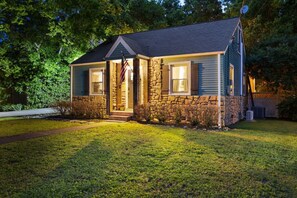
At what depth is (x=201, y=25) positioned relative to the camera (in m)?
11.8

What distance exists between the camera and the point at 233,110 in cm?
1068

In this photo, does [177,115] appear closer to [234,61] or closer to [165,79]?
[165,79]

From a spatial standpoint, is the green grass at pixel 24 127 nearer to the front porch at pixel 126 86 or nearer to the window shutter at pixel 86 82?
the front porch at pixel 126 86

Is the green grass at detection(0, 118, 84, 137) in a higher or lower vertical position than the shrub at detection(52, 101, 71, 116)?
lower

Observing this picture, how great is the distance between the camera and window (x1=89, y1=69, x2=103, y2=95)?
39.4 ft

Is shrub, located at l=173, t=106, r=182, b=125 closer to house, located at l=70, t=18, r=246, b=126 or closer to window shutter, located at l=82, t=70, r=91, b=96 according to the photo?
house, located at l=70, t=18, r=246, b=126

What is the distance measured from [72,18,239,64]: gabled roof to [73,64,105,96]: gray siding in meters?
0.43

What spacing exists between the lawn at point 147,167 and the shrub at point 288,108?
22.0 feet

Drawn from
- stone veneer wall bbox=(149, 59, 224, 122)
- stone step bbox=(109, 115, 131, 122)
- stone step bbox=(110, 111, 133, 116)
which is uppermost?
stone veneer wall bbox=(149, 59, 224, 122)

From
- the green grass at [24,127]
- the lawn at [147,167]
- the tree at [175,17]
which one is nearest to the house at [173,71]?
the green grass at [24,127]

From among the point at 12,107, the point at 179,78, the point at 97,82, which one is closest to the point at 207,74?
the point at 179,78

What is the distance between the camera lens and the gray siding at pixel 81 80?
12289 mm

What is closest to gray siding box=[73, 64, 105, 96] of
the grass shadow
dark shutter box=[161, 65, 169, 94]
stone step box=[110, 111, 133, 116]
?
stone step box=[110, 111, 133, 116]

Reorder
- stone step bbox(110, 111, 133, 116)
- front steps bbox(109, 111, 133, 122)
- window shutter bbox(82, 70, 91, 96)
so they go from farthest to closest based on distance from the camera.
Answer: window shutter bbox(82, 70, 91, 96), stone step bbox(110, 111, 133, 116), front steps bbox(109, 111, 133, 122)
